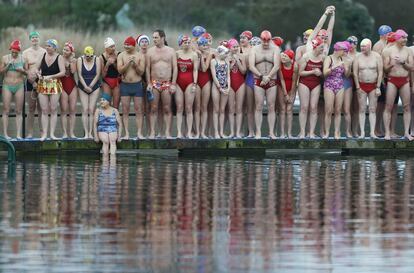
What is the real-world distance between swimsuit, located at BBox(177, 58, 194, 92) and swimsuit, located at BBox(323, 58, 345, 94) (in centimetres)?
247

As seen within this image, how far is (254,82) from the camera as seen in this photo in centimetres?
3238

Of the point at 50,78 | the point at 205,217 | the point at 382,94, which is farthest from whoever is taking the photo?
the point at 382,94

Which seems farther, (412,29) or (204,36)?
(412,29)

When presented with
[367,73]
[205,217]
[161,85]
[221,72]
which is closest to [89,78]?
[161,85]

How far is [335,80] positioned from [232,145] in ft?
7.27

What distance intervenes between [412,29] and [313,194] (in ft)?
175

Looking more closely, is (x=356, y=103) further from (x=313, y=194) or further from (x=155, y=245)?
(x=155, y=245)

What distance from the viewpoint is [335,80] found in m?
32.3

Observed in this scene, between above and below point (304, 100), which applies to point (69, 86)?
above

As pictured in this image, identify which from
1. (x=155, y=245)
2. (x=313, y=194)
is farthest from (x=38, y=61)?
(x=155, y=245)

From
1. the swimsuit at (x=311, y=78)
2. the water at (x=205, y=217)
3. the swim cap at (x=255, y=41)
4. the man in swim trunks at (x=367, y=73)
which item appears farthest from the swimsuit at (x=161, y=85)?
the man in swim trunks at (x=367, y=73)

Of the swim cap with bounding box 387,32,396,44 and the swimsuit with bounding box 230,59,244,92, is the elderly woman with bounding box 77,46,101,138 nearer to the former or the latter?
the swimsuit with bounding box 230,59,244,92

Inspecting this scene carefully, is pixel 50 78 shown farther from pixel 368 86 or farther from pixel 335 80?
pixel 368 86

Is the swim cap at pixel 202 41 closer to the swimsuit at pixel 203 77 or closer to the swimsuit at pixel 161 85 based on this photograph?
the swimsuit at pixel 203 77
